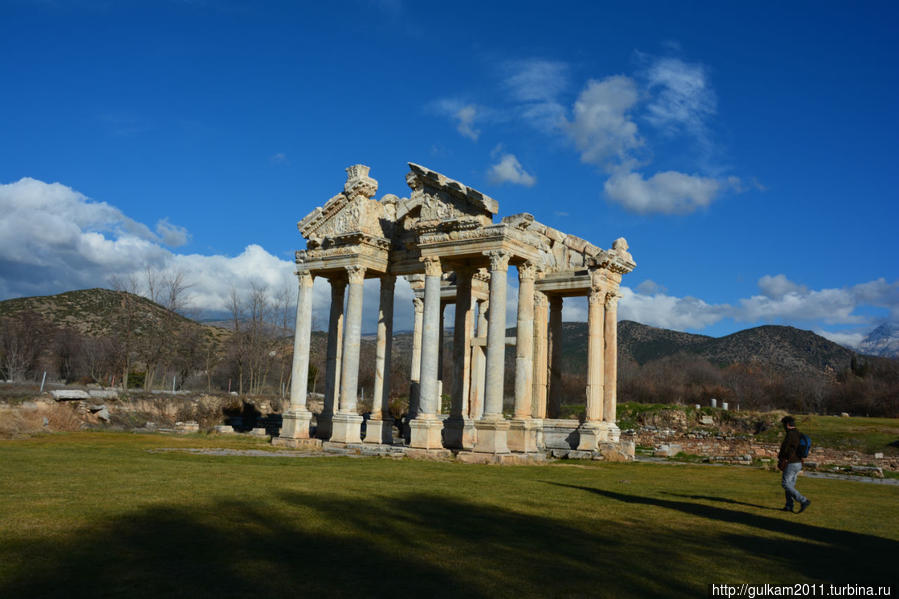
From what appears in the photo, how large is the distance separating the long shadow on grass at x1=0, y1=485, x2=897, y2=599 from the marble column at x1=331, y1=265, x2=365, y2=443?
15951mm

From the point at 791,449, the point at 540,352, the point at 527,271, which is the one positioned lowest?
the point at 791,449

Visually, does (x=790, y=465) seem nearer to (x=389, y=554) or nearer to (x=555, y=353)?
(x=389, y=554)

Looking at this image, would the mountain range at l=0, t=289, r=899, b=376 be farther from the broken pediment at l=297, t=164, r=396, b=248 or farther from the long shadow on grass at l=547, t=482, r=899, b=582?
the long shadow on grass at l=547, t=482, r=899, b=582

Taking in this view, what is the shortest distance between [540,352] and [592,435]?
4.14 metres

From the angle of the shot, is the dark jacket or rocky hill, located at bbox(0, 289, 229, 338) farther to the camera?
rocky hill, located at bbox(0, 289, 229, 338)

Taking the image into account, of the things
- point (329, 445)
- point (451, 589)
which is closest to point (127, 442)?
point (329, 445)

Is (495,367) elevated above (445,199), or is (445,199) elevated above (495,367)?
(445,199)

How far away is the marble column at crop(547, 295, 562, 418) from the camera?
32.1 meters

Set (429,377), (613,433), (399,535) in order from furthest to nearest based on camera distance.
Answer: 1. (613,433)
2. (429,377)
3. (399,535)

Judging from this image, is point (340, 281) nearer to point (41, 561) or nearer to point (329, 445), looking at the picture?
point (329, 445)

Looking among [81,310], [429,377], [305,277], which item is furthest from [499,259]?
[81,310]

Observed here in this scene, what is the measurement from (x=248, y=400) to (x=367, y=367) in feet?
134

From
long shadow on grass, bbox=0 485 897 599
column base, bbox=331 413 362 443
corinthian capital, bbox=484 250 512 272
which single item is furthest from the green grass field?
column base, bbox=331 413 362 443

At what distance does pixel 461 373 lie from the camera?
2703cm
